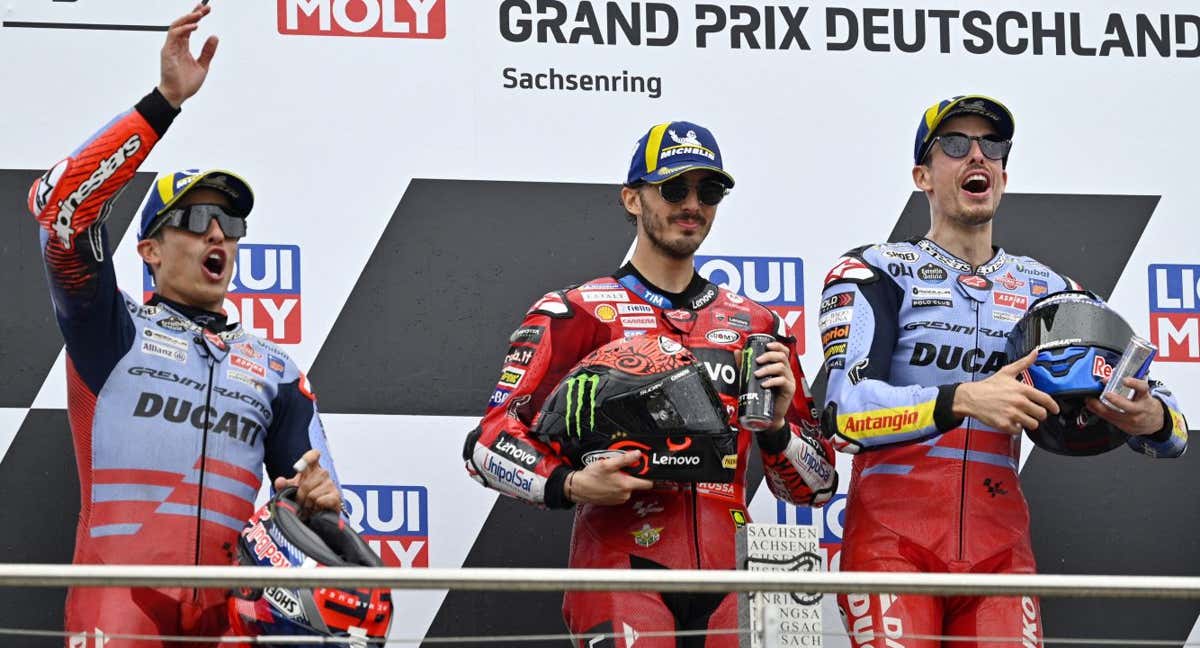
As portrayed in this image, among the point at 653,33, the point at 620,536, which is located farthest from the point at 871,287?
the point at 653,33

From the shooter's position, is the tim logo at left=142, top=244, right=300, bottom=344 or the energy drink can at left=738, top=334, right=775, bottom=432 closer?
the energy drink can at left=738, top=334, right=775, bottom=432

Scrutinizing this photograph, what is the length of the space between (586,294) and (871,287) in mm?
569

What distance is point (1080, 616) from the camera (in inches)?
176

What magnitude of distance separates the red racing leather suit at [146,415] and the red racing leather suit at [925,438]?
104 cm

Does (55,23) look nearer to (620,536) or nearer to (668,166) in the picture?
(668,166)

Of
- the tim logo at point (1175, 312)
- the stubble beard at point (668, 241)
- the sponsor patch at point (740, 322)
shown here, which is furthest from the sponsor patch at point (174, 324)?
the tim logo at point (1175, 312)

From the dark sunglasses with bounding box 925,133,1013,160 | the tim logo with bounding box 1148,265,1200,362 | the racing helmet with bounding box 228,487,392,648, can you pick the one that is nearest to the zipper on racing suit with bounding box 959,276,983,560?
the dark sunglasses with bounding box 925,133,1013,160

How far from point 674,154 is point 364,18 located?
95 cm

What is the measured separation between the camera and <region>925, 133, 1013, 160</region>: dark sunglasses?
3.92 m

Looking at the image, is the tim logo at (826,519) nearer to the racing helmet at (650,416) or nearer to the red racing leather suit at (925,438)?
the red racing leather suit at (925,438)

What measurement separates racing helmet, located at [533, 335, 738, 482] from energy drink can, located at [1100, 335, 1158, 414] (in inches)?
27.6

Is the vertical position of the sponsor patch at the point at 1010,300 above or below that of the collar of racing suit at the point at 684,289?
below

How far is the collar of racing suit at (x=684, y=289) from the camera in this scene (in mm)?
3863

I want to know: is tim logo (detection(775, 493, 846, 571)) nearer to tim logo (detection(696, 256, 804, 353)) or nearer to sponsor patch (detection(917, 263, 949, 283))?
tim logo (detection(696, 256, 804, 353))
